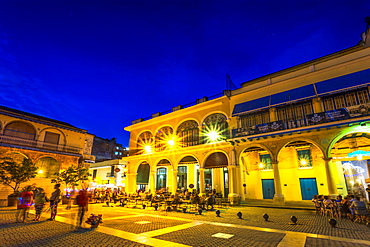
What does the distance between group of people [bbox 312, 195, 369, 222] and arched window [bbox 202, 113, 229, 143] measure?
833 centimetres

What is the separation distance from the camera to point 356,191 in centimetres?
1572

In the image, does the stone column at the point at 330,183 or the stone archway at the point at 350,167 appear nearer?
the stone column at the point at 330,183

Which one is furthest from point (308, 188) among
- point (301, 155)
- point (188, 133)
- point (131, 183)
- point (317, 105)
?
point (131, 183)

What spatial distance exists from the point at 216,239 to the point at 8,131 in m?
22.7

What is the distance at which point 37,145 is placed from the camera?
21203 millimetres

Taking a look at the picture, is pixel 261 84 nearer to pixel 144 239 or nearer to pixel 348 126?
pixel 348 126

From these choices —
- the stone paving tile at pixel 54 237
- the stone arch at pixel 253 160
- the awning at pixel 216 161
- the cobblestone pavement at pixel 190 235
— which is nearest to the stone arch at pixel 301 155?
the stone arch at pixel 253 160

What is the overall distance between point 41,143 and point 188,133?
15793 millimetres

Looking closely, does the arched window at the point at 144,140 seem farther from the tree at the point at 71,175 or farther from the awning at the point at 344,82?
the awning at the point at 344,82

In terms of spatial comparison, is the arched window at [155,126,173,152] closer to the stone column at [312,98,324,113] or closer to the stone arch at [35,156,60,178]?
the stone arch at [35,156,60,178]

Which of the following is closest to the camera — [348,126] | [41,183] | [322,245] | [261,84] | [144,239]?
[322,245]

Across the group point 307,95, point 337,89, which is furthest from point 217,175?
point 337,89

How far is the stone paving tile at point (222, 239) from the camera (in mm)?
5902

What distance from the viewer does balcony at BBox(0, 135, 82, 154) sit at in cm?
1919
